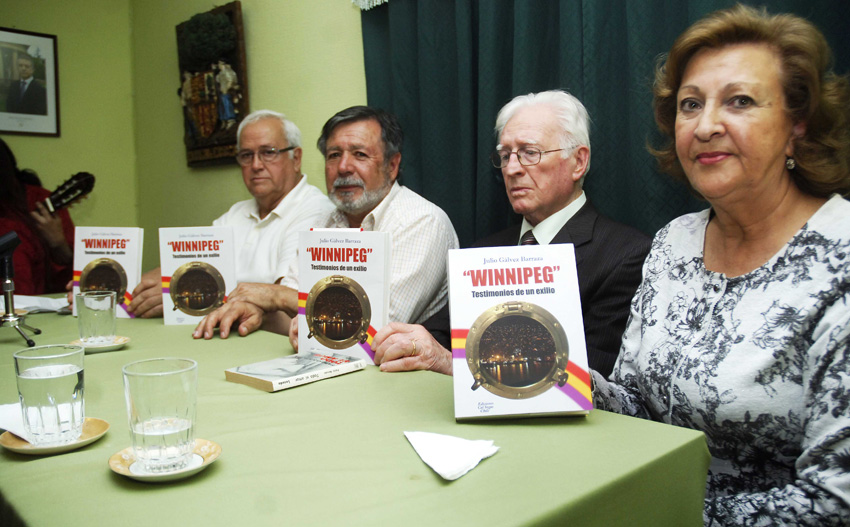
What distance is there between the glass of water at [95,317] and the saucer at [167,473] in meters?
0.82

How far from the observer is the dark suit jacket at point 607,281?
1.59 m

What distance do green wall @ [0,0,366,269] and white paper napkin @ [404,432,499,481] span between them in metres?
2.35

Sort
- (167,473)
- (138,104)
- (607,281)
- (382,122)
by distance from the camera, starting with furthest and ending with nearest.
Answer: (138,104)
(382,122)
(607,281)
(167,473)

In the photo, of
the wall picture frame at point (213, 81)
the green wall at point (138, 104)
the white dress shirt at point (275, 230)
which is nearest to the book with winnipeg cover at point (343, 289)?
the white dress shirt at point (275, 230)

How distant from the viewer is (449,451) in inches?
31.2

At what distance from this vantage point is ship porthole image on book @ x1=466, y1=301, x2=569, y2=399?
3.10 ft

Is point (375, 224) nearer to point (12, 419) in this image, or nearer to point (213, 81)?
point (12, 419)

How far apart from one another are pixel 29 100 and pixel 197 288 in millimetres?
2905

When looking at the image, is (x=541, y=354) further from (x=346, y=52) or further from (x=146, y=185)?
(x=146, y=185)

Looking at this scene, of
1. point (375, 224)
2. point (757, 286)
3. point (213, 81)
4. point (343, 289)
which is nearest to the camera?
point (757, 286)

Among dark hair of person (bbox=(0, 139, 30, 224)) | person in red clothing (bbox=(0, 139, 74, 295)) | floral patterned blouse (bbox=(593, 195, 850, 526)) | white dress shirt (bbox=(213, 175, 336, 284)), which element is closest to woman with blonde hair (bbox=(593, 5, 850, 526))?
floral patterned blouse (bbox=(593, 195, 850, 526))

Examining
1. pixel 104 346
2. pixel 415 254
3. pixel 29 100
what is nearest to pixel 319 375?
pixel 104 346

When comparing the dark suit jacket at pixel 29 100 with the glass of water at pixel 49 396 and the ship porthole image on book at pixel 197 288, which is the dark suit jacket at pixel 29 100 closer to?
the ship porthole image on book at pixel 197 288

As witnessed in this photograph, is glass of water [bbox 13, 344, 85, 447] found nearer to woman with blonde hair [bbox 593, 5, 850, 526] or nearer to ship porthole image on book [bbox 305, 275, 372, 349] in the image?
ship porthole image on book [bbox 305, 275, 372, 349]
